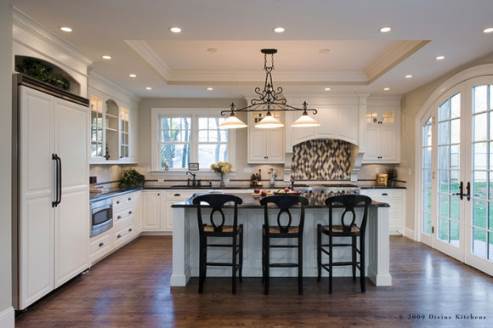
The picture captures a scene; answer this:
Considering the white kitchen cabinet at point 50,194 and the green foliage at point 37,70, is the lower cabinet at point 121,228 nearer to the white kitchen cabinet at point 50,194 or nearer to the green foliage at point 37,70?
the white kitchen cabinet at point 50,194

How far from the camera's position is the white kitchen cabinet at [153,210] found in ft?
20.2

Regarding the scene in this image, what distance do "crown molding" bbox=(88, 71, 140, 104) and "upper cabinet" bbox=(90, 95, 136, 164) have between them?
0.14 meters

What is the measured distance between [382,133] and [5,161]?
20.1 feet

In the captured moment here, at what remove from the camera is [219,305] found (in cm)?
316

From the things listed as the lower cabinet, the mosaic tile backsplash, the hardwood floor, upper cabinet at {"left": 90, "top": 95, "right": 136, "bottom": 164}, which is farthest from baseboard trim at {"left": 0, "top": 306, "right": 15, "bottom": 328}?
the mosaic tile backsplash

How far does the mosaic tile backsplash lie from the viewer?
264 inches

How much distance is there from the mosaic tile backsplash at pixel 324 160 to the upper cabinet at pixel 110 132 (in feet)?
11.1

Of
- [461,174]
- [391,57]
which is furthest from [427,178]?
[391,57]

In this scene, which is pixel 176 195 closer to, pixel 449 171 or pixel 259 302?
pixel 259 302

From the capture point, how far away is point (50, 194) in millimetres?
3227

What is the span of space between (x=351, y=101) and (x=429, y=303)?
397cm

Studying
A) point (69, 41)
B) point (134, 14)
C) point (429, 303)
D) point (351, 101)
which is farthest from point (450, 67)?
point (69, 41)

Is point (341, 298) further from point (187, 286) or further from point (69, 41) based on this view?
point (69, 41)

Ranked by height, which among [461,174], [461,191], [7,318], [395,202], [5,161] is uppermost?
[5,161]
